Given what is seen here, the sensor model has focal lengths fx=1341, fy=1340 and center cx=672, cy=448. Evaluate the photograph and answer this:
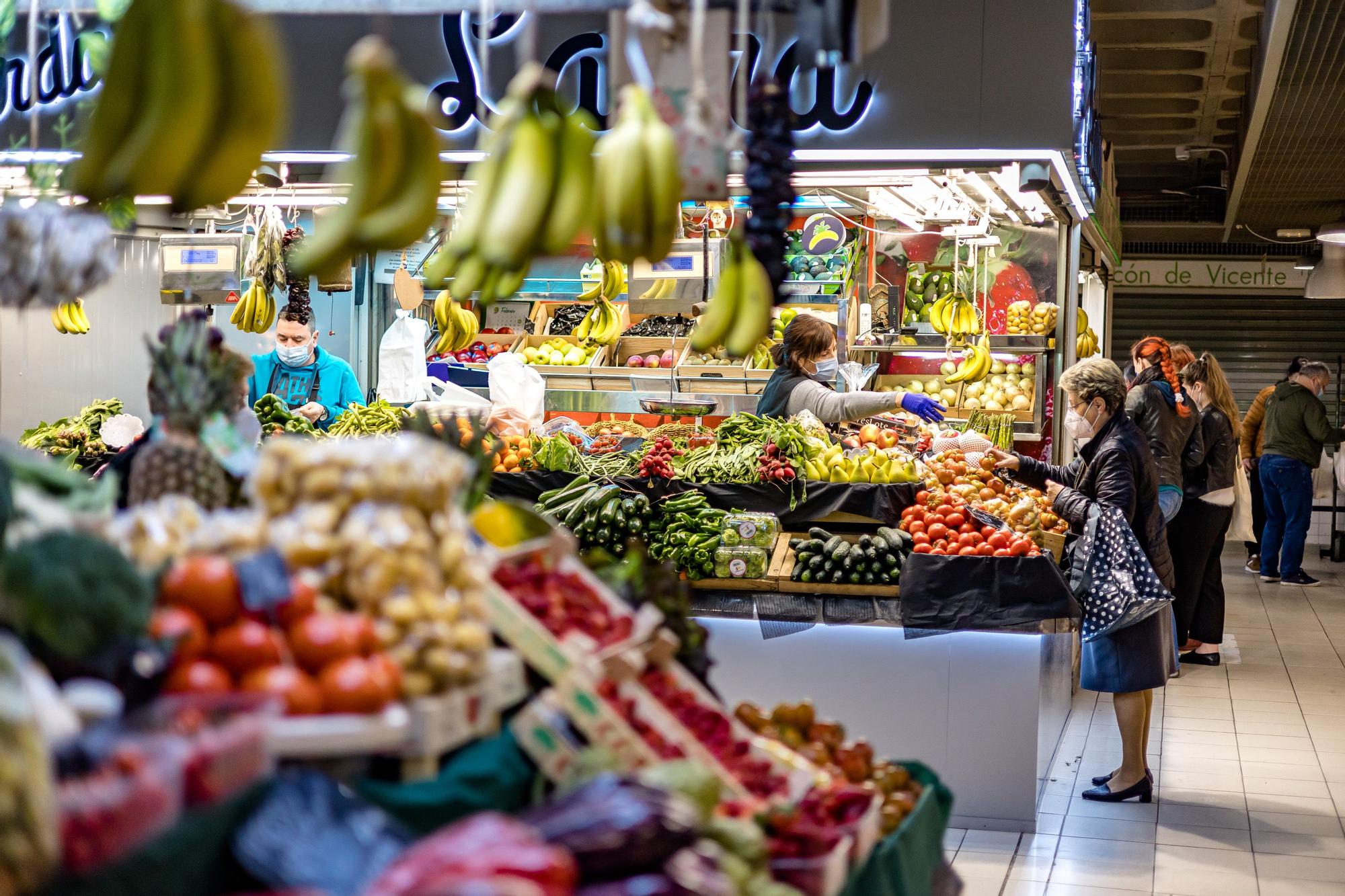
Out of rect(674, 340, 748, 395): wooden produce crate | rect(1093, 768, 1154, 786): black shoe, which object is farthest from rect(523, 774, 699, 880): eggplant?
rect(674, 340, 748, 395): wooden produce crate

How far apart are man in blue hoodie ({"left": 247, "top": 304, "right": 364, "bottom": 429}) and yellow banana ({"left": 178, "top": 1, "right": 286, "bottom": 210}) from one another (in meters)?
5.10

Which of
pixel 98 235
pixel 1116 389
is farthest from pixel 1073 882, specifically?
pixel 98 235

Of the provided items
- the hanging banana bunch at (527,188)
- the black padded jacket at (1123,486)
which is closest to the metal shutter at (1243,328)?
the black padded jacket at (1123,486)

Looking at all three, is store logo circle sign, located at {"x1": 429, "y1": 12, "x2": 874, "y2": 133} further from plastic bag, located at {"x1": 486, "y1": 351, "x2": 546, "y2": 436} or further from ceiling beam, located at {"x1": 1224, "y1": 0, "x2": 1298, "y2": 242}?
ceiling beam, located at {"x1": 1224, "y1": 0, "x2": 1298, "y2": 242}

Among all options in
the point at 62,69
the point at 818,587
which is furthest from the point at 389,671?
the point at 62,69

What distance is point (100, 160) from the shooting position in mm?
2023

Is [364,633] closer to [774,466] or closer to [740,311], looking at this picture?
[740,311]

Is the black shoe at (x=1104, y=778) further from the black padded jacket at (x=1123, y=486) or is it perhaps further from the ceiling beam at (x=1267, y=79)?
the ceiling beam at (x=1267, y=79)

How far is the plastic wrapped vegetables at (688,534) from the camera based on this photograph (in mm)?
5391

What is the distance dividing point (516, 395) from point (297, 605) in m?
5.19

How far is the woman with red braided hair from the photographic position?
7695 mm

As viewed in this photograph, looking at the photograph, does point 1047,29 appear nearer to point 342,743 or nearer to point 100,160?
point 100,160

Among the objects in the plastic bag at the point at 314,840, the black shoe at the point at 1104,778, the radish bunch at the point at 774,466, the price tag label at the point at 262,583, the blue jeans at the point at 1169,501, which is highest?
the price tag label at the point at 262,583

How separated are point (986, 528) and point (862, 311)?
3896mm
